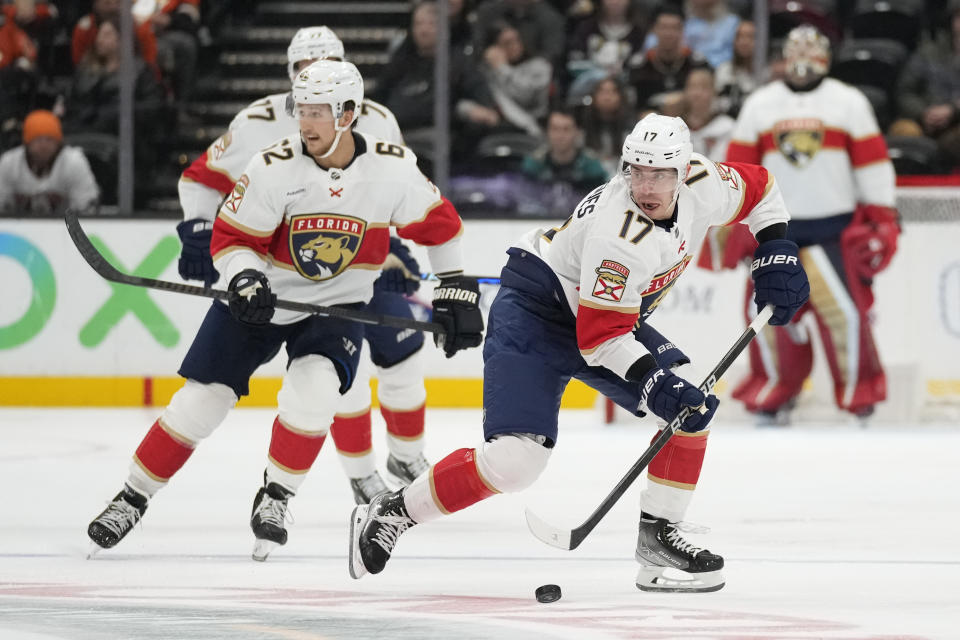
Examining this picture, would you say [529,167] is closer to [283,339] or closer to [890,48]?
[890,48]

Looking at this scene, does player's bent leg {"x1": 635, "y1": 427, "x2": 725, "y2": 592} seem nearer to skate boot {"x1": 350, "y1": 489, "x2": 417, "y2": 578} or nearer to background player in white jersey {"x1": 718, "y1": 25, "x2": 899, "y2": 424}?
skate boot {"x1": 350, "y1": 489, "x2": 417, "y2": 578}

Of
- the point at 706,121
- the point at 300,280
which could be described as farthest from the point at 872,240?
the point at 300,280

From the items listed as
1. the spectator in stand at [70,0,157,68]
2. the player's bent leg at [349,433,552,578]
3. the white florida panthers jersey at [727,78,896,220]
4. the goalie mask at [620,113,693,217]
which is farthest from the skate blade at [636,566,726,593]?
the spectator in stand at [70,0,157,68]

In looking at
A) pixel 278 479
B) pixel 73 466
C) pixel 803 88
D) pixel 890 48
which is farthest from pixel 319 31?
pixel 890 48

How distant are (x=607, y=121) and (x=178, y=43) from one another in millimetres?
2086

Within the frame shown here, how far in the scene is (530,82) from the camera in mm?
7977

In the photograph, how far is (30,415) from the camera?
732cm

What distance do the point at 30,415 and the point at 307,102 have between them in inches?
148

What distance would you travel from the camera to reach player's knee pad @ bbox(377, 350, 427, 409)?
5.02m

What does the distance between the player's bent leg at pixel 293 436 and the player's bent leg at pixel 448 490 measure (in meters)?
0.38

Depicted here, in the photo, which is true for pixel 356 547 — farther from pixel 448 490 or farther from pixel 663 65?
pixel 663 65

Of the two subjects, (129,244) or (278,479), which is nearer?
(278,479)

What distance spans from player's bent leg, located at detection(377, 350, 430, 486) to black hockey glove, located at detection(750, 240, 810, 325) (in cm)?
147

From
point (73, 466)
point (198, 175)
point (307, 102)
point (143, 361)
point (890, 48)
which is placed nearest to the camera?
point (307, 102)
